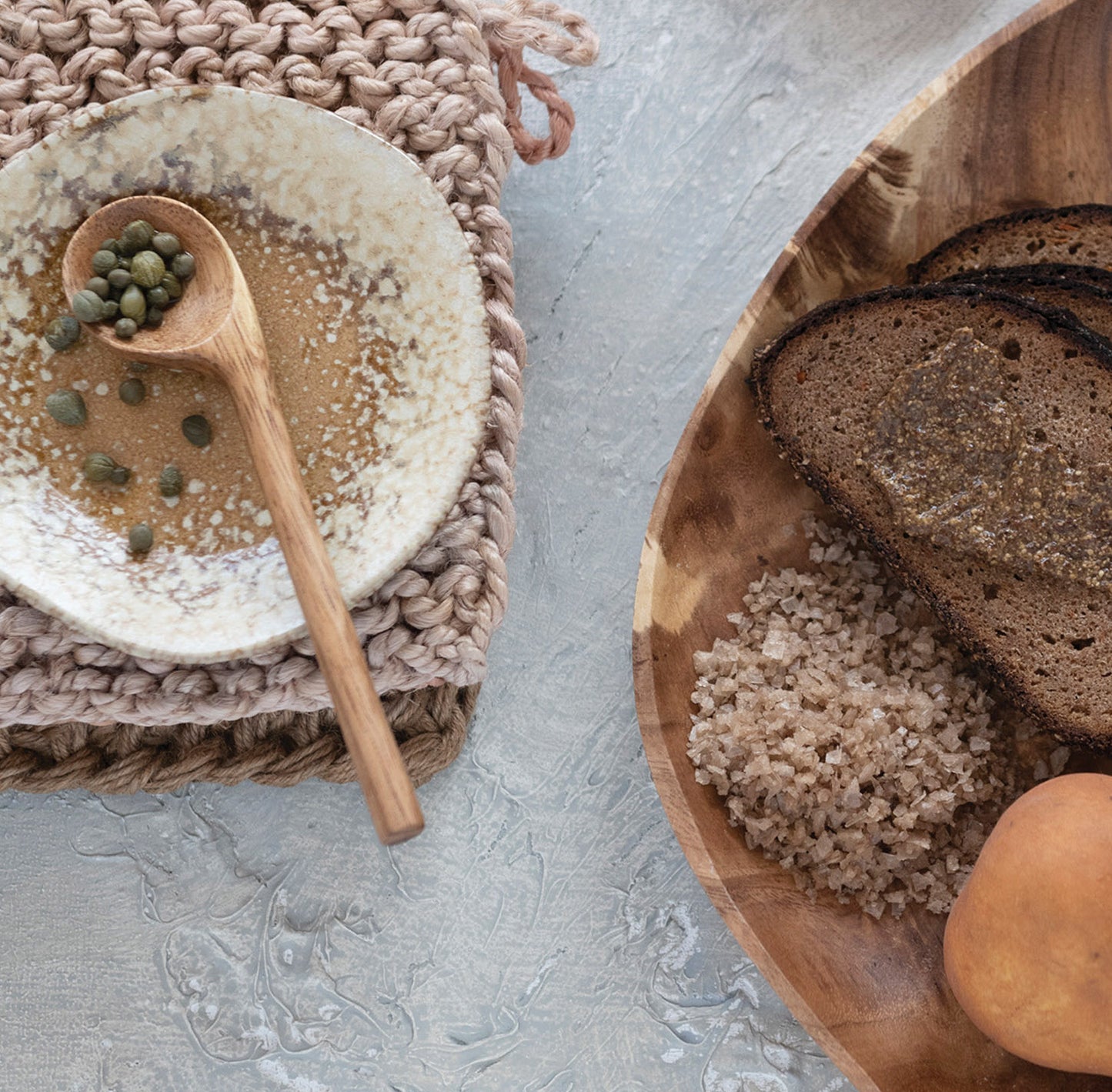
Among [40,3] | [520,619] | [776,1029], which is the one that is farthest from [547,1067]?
[40,3]

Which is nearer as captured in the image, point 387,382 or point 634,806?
point 387,382

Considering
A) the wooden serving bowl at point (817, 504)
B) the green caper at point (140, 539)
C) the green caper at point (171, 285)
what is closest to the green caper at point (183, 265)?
the green caper at point (171, 285)

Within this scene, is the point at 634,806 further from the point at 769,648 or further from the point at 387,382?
the point at 387,382

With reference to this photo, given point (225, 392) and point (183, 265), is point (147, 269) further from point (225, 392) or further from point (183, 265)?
point (225, 392)

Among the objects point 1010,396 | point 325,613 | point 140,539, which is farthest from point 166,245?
point 1010,396

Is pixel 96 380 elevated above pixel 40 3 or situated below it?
below

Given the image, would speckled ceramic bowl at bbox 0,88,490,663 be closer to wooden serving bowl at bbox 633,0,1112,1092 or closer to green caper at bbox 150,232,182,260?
green caper at bbox 150,232,182,260

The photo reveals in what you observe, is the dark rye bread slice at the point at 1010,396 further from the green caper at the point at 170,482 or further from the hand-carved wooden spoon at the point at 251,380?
the green caper at the point at 170,482
